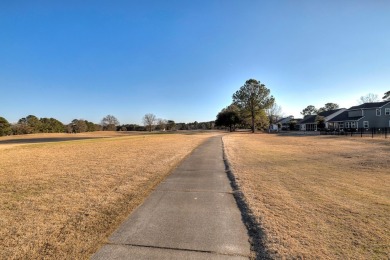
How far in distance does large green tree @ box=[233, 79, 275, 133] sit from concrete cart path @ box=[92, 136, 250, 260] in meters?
54.3

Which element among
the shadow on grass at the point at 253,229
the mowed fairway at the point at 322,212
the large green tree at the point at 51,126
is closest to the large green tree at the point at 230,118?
the large green tree at the point at 51,126

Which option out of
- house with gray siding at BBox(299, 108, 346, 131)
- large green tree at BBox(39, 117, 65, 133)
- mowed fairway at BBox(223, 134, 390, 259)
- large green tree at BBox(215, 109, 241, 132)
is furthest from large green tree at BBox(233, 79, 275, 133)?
large green tree at BBox(39, 117, 65, 133)

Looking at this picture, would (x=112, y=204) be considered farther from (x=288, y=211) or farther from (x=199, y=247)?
(x=288, y=211)

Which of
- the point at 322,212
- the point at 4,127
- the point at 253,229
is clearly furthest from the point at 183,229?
the point at 4,127

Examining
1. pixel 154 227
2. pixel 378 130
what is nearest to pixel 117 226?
pixel 154 227

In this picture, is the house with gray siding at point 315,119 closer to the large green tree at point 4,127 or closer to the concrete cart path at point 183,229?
the concrete cart path at point 183,229

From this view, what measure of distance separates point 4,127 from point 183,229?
72812 mm

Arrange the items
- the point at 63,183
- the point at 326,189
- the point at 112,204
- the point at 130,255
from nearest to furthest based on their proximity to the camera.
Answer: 1. the point at 130,255
2. the point at 112,204
3. the point at 326,189
4. the point at 63,183

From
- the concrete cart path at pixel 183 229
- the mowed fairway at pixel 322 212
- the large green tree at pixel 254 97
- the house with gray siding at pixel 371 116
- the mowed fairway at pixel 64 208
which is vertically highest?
the large green tree at pixel 254 97

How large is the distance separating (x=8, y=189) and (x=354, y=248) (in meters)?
9.30

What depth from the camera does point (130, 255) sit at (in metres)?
3.41

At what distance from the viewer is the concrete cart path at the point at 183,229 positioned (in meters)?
3.46

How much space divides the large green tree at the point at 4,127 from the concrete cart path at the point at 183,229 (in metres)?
70.0

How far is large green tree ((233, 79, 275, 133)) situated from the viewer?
58.1m
